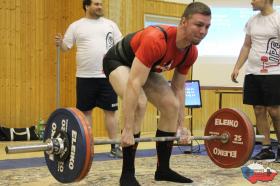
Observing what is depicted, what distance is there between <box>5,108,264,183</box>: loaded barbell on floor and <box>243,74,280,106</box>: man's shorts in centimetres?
74

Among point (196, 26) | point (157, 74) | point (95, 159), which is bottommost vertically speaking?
point (95, 159)

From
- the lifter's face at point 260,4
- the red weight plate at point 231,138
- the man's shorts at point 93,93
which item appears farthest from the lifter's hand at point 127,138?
the lifter's face at point 260,4

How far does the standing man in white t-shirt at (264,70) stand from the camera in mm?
3488

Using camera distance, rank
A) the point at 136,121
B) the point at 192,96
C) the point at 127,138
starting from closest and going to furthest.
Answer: the point at 127,138, the point at 136,121, the point at 192,96

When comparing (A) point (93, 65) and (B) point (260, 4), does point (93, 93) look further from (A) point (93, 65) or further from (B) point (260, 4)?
(B) point (260, 4)

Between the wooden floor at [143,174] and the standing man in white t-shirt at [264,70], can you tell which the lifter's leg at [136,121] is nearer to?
the wooden floor at [143,174]

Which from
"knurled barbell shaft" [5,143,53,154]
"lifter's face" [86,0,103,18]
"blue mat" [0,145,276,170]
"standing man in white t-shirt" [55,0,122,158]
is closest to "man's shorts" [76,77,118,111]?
"standing man in white t-shirt" [55,0,122,158]

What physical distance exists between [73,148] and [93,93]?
1546mm

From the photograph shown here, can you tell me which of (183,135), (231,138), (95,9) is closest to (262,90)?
(231,138)

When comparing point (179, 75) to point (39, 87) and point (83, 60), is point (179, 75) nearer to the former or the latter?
point (83, 60)

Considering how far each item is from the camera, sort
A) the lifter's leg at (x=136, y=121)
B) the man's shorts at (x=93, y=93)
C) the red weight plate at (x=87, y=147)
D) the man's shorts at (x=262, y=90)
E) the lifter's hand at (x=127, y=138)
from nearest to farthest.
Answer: the red weight plate at (x=87, y=147) → the lifter's hand at (x=127, y=138) → the lifter's leg at (x=136, y=121) → the man's shorts at (x=262, y=90) → the man's shorts at (x=93, y=93)

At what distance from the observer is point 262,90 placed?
11.6ft

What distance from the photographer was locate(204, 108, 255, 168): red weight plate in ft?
8.77

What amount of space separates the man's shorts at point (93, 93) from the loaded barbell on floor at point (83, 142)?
1.05 m
